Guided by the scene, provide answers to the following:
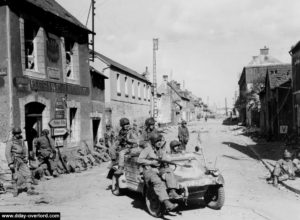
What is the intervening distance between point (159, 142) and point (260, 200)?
2908mm

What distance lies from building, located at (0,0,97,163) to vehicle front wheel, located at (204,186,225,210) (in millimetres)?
7000

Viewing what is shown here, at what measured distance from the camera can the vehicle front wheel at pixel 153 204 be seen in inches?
279

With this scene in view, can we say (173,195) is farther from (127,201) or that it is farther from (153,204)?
(127,201)

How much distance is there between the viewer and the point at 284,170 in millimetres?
10914

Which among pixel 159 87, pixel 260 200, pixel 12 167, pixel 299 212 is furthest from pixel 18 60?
pixel 159 87

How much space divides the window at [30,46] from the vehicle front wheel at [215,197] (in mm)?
8416

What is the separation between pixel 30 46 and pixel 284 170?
989cm

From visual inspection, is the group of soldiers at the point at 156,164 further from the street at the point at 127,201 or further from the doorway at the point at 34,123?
the doorway at the point at 34,123

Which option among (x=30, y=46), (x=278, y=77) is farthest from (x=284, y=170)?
(x=278, y=77)

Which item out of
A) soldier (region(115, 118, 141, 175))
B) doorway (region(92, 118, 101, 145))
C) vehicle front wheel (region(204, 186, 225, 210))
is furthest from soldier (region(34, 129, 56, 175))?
doorway (region(92, 118, 101, 145))

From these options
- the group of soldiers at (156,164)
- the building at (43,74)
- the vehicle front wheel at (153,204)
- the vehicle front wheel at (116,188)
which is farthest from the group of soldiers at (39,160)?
the vehicle front wheel at (153,204)

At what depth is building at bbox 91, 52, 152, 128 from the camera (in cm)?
2695

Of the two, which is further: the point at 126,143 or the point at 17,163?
the point at 126,143

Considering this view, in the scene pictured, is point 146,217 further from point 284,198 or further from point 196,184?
point 284,198
